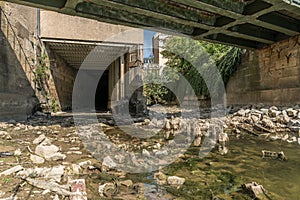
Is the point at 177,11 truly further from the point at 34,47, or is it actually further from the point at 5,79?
the point at 34,47

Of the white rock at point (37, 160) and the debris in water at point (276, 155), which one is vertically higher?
the white rock at point (37, 160)

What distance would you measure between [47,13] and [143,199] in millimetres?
9370

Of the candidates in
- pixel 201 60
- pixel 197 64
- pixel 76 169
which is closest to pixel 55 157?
pixel 76 169

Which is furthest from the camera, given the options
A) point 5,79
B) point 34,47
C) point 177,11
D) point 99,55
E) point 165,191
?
point 99,55

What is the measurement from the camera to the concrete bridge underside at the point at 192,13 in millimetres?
4527

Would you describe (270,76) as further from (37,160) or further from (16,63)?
(16,63)

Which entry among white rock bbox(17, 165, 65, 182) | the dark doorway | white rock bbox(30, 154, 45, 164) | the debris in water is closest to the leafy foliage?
the dark doorway

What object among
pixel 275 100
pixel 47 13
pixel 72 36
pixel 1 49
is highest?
pixel 47 13

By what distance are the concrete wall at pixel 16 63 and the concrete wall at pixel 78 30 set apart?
1.28 m

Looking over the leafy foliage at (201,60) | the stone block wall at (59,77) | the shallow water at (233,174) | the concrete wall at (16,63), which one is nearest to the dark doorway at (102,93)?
the stone block wall at (59,77)

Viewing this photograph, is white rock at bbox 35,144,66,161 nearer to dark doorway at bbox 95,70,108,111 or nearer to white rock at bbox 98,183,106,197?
white rock at bbox 98,183,106,197

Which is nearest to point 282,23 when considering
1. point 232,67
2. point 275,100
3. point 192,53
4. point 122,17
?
point 275,100

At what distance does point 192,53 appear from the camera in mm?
15297

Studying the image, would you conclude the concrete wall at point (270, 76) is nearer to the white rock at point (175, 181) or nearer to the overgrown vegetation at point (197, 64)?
the overgrown vegetation at point (197, 64)
